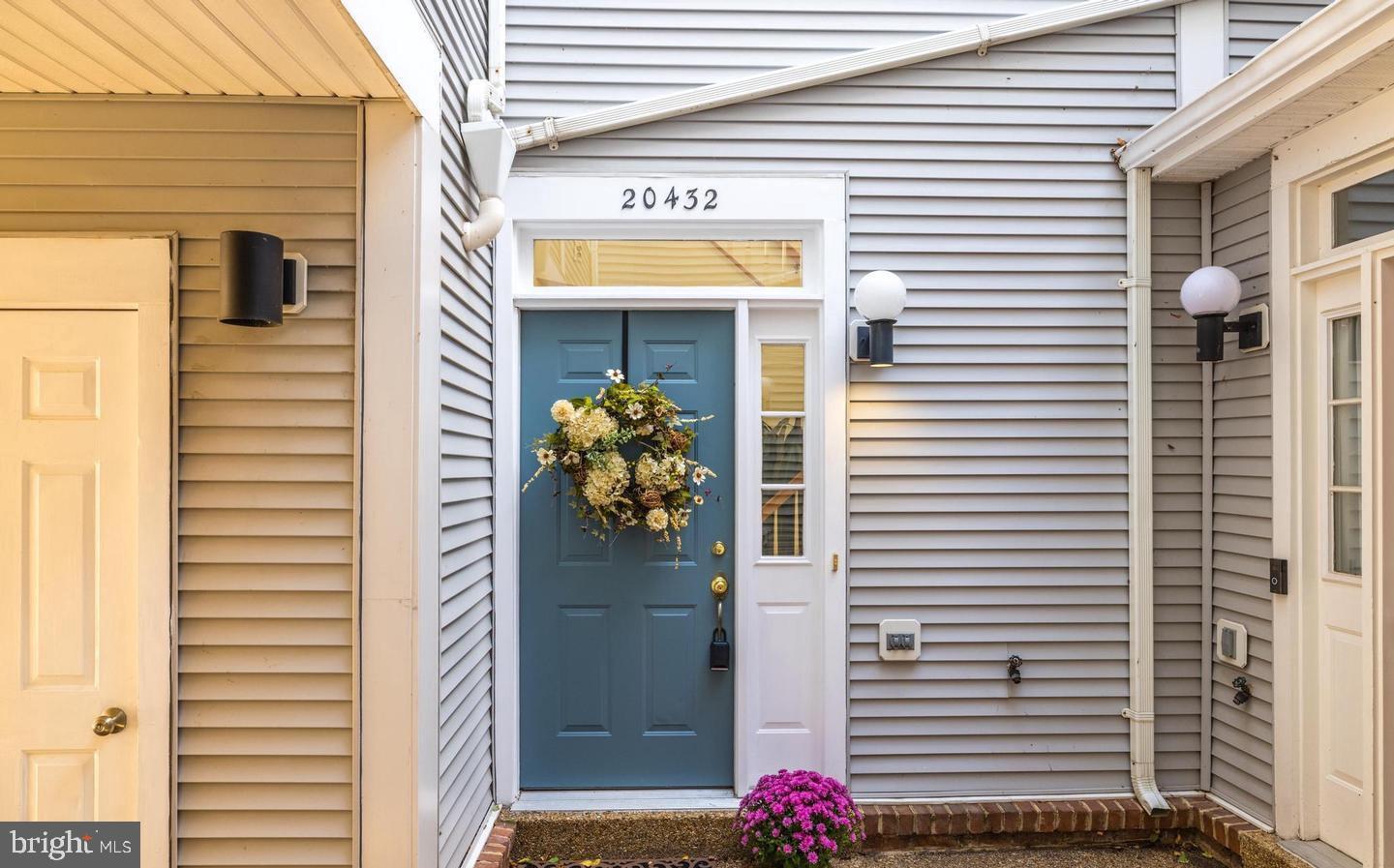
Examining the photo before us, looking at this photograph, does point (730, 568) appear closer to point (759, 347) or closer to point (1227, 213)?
point (759, 347)

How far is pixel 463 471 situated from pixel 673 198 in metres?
1.32

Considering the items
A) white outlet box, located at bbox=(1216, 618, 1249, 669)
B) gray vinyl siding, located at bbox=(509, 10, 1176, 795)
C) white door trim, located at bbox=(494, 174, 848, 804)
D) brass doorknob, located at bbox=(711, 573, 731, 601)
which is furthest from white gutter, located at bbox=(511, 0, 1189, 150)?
white outlet box, located at bbox=(1216, 618, 1249, 669)

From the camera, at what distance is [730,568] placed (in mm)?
3035

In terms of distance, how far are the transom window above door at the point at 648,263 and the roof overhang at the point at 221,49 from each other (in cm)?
108

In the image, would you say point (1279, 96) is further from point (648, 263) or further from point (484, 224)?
point (484, 224)

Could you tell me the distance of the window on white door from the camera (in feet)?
8.01

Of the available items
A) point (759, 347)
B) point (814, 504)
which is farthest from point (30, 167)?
point (814, 504)

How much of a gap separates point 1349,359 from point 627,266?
2456 millimetres

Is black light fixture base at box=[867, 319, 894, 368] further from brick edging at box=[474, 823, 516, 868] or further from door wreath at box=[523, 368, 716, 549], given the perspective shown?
brick edging at box=[474, 823, 516, 868]

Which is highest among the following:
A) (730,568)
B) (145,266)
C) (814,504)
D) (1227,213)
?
(1227,213)

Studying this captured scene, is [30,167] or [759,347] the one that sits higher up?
[30,167]

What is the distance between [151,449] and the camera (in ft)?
6.11

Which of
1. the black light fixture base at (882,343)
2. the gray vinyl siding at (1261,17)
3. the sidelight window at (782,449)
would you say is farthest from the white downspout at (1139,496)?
the sidelight window at (782,449)

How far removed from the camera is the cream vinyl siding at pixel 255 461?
1899mm
